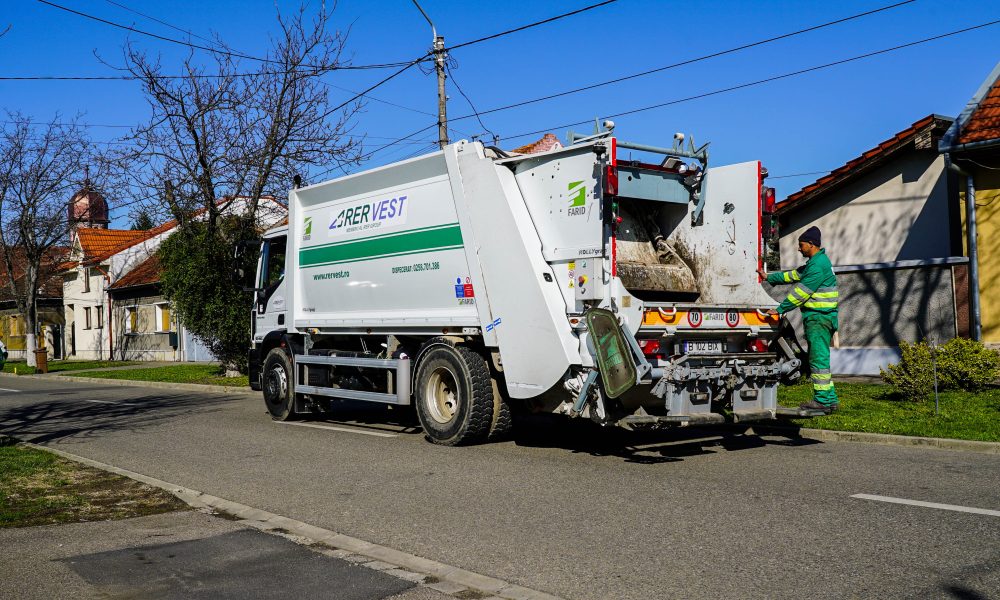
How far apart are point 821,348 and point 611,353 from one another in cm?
249

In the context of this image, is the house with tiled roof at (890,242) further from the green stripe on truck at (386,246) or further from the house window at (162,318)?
the house window at (162,318)

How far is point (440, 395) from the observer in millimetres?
10281

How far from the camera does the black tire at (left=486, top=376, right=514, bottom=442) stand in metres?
9.73

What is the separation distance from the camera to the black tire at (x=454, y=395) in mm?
9578

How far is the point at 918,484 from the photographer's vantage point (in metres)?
7.25

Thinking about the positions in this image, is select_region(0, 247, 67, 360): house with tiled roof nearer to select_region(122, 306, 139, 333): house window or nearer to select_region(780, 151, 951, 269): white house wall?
select_region(122, 306, 139, 333): house window

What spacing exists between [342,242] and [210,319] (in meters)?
10.6

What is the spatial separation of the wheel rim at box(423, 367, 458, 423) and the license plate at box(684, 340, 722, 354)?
2626 millimetres

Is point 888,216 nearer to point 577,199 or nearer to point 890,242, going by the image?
point 890,242

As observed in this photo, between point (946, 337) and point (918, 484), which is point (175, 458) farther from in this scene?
point (946, 337)

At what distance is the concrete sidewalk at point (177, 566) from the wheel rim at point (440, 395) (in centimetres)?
382

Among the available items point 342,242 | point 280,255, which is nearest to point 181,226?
point 280,255

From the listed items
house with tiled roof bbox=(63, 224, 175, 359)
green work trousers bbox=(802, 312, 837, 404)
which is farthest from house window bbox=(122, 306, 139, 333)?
green work trousers bbox=(802, 312, 837, 404)

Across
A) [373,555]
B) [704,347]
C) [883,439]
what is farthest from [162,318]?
[373,555]
